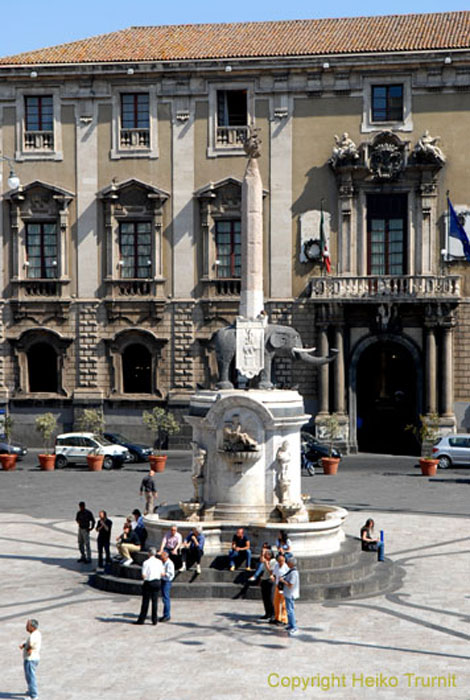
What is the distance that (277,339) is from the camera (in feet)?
87.9

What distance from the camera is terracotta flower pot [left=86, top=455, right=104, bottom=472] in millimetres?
43938

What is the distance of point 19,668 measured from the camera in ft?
57.8

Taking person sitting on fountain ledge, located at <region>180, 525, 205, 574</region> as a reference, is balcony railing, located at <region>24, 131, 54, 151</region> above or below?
above

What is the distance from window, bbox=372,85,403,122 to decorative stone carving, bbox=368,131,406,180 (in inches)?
34.7

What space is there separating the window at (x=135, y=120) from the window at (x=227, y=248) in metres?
5.02

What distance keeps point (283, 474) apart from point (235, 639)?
6.34m

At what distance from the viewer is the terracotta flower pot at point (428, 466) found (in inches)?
1654

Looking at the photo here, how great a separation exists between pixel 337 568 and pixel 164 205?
1146 inches

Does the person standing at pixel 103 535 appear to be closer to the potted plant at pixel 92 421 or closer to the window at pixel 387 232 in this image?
the potted plant at pixel 92 421

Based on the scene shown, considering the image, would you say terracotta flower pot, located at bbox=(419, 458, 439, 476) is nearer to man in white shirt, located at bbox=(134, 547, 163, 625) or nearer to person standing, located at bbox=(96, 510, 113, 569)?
person standing, located at bbox=(96, 510, 113, 569)

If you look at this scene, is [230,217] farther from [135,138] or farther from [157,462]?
[157,462]

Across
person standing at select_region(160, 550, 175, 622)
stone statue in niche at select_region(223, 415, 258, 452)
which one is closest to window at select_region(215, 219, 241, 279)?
stone statue in niche at select_region(223, 415, 258, 452)

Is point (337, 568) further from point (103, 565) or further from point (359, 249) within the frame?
point (359, 249)

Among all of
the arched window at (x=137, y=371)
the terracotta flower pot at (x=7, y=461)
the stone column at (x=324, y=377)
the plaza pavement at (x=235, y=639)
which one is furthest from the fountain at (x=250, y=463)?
the arched window at (x=137, y=371)
